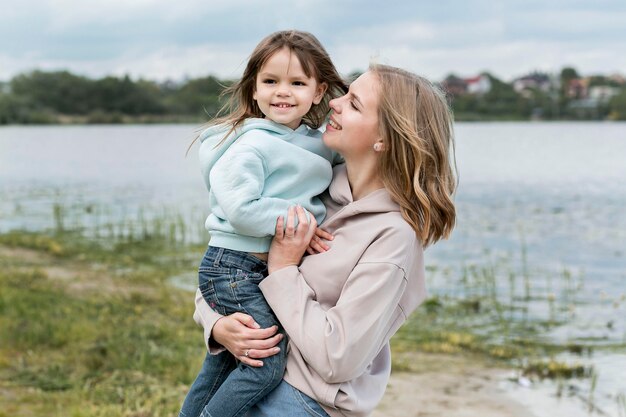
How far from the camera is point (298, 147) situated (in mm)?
2439

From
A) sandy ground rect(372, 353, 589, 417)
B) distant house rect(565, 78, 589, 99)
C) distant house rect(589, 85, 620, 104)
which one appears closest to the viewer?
sandy ground rect(372, 353, 589, 417)

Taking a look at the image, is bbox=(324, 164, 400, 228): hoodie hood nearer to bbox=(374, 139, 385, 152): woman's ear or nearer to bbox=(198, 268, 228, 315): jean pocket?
bbox=(374, 139, 385, 152): woman's ear

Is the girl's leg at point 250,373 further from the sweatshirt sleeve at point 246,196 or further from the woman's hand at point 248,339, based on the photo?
the sweatshirt sleeve at point 246,196

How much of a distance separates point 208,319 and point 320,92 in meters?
0.75

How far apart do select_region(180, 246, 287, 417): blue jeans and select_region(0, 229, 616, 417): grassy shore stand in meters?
2.77

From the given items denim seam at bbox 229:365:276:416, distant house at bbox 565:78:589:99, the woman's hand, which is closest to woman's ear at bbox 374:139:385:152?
the woman's hand

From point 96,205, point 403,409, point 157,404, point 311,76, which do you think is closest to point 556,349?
point 403,409

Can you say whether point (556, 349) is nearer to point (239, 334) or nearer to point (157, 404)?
point (157, 404)

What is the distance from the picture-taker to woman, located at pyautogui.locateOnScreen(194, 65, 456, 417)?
7.30 feet

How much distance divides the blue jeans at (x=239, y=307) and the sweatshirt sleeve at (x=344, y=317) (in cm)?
7

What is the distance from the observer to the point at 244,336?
2.31 meters

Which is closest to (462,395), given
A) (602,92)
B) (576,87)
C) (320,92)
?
(320,92)

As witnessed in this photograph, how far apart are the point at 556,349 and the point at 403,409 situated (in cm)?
278

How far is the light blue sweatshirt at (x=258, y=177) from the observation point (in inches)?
90.7
